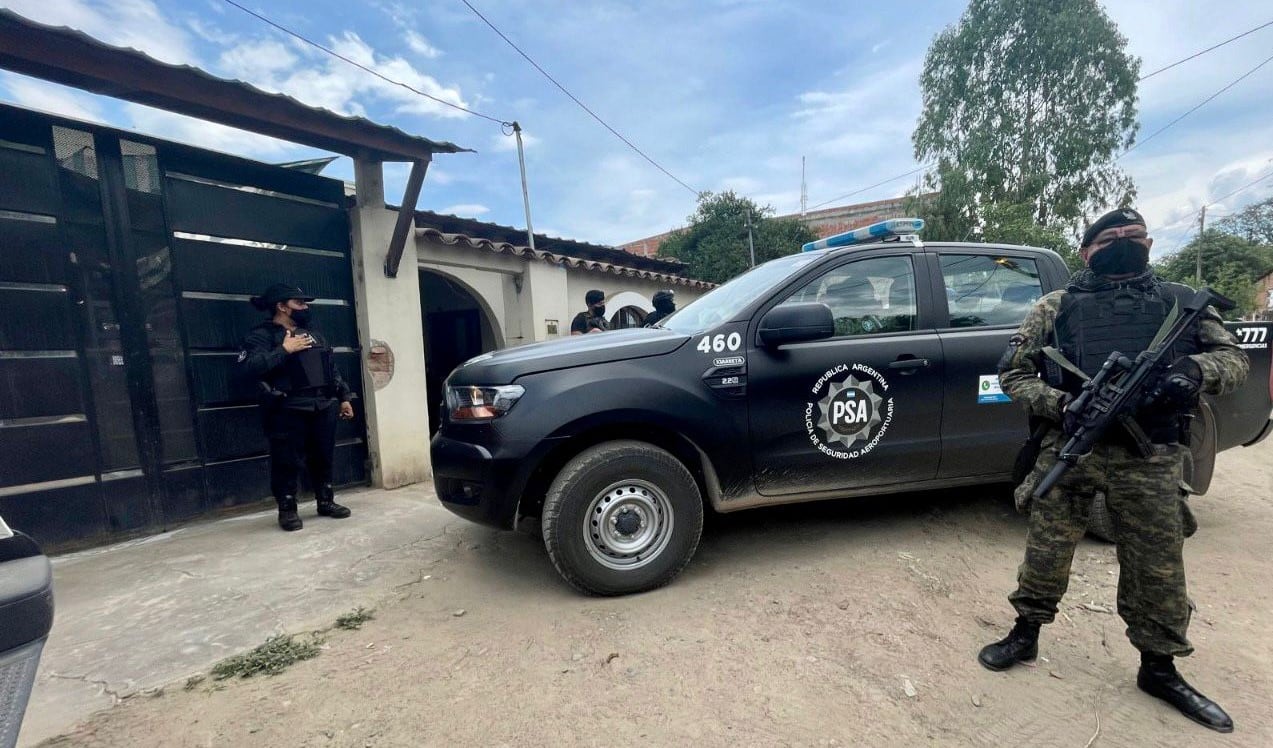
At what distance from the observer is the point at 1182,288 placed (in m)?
2.13

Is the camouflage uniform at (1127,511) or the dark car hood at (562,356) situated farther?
the dark car hood at (562,356)

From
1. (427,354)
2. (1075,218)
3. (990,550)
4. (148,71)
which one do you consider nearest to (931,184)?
(1075,218)

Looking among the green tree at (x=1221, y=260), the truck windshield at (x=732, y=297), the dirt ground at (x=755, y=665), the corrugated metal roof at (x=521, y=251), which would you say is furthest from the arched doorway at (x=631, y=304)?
the green tree at (x=1221, y=260)

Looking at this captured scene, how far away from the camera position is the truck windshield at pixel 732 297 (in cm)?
308

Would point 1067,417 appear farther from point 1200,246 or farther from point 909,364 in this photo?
point 1200,246

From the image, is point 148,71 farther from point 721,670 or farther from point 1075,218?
point 1075,218

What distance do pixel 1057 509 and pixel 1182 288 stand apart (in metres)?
0.93

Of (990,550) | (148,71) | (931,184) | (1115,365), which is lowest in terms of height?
(990,550)

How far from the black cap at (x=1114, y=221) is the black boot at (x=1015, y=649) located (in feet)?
4.78

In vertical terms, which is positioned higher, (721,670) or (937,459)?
(937,459)

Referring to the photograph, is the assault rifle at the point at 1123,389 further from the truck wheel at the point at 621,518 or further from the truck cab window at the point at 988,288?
the truck wheel at the point at 621,518

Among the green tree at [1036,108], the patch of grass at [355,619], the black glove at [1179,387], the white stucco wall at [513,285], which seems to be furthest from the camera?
the green tree at [1036,108]

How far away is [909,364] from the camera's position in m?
3.04

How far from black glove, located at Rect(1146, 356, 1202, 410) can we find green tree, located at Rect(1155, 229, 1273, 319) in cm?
4370
